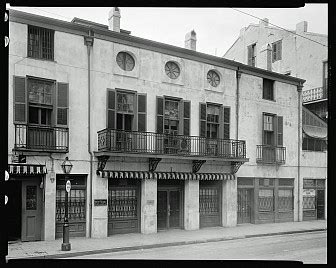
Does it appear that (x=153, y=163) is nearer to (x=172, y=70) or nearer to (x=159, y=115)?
(x=159, y=115)

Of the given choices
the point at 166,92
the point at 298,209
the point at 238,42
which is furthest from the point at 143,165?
the point at 238,42

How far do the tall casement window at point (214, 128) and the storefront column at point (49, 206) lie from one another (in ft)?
21.4

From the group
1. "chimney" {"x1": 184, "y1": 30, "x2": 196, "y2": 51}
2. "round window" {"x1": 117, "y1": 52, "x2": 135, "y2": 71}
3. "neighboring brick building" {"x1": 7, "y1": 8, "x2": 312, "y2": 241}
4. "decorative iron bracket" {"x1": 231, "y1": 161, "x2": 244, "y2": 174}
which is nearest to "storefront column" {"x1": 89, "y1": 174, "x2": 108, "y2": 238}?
"neighboring brick building" {"x1": 7, "y1": 8, "x2": 312, "y2": 241}

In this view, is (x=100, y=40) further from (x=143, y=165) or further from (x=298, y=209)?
(x=298, y=209)

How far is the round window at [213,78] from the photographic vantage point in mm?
17656

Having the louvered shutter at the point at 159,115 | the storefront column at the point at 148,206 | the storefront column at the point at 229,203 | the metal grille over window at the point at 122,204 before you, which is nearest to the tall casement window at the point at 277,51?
the storefront column at the point at 229,203

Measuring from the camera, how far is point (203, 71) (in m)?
17.4

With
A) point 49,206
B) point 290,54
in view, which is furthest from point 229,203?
point 290,54

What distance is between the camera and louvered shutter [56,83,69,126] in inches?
539

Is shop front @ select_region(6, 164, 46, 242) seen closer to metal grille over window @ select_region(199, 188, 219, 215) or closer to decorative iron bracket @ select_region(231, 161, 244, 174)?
metal grille over window @ select_region(199, 188, 219, 215)

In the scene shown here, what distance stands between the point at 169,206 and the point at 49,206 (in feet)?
17.4

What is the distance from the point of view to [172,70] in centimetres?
1661

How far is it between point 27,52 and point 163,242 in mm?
8107

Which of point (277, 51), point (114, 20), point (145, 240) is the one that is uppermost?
point (277, 51)
